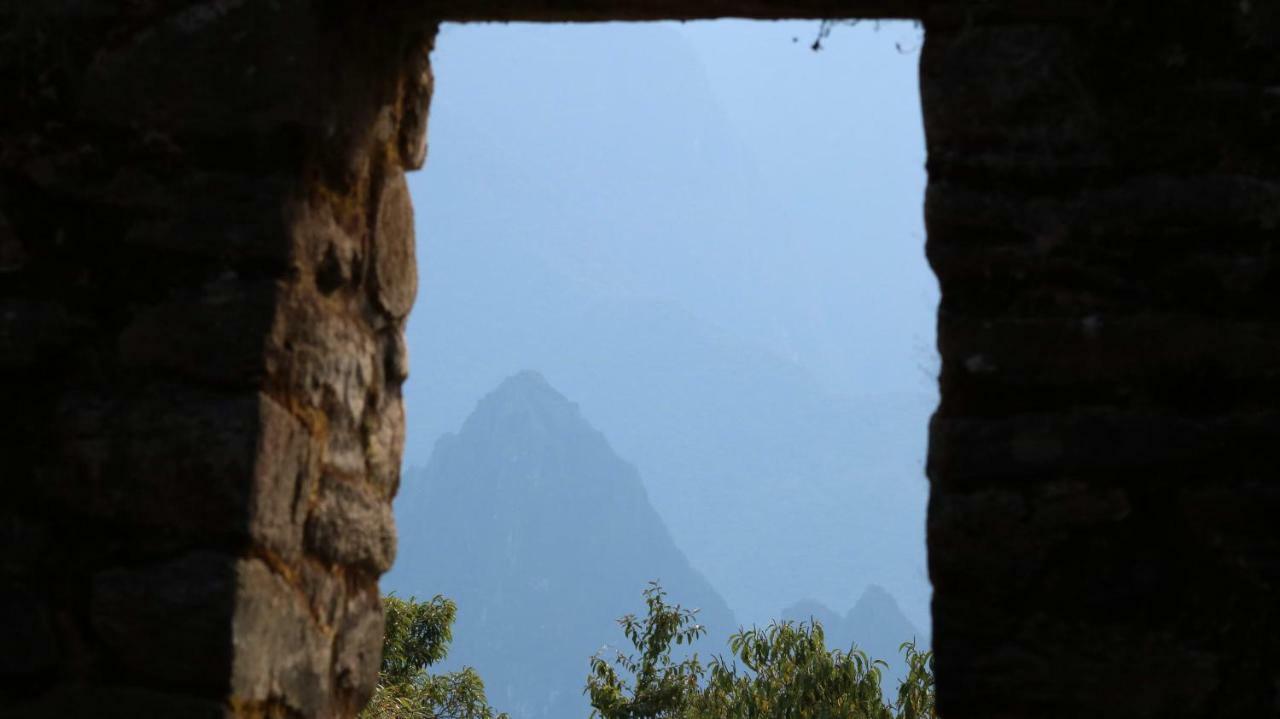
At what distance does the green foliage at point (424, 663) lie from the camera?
14.6 meters

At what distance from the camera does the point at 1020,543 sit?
2.00 metres

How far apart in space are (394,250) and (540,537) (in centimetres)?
12038

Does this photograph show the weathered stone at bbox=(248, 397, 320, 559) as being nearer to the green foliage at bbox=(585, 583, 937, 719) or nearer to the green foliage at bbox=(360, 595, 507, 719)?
the green foliage at bbox=(585, 583, 937, 719)

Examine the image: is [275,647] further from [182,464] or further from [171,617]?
[182,464]

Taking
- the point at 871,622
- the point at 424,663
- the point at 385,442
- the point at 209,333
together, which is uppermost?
the point at 871,622

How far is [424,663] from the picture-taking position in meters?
15.4

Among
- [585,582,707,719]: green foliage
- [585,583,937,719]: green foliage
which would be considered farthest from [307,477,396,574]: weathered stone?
[585,582,707,719]: green foliage

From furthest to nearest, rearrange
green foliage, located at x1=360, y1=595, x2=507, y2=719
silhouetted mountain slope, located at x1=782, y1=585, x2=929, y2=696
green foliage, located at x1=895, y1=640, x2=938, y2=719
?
1. silhouetted mountain slope, located at x1=782, y1=585, x2=929, y2=696
2. green foliage, located at x1=360, y1=595, x2=507, y2=719
3. green foliage, located at x1=895, y1=640, x2=938, y2=719

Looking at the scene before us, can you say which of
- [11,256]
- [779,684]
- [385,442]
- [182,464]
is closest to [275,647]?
[182,464]

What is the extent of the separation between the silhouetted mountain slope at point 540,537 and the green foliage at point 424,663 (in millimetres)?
102410

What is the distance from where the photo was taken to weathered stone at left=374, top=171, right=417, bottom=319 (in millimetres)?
→ 2672

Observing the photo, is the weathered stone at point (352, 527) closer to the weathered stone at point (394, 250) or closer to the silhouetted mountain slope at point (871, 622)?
the weathered stone at point (394, 250)

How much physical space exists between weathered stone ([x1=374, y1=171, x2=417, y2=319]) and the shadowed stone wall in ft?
0.55

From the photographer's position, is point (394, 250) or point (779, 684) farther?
point (779, 684)
